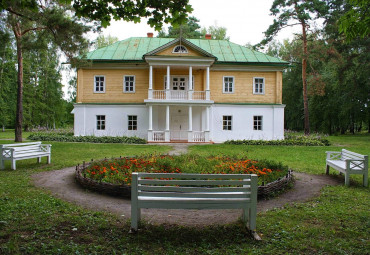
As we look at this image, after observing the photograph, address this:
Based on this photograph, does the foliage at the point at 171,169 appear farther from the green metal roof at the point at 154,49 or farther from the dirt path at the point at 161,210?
the green metal roof at the point at 154,49

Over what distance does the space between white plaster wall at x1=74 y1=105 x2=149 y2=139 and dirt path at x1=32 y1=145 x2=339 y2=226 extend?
14.6 m

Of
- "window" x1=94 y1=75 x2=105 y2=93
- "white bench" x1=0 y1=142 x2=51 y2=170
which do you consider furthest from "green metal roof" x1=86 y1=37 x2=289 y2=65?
"white bench" x1=0 y1=142 x2=51 y2=170

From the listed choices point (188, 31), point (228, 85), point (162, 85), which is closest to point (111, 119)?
point (162, 85)

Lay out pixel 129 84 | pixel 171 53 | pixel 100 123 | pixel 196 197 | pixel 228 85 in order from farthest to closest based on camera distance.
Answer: pixel 228 85
pixel 129 84
pixel 100 123
pixel 171 53
pixel 196 197

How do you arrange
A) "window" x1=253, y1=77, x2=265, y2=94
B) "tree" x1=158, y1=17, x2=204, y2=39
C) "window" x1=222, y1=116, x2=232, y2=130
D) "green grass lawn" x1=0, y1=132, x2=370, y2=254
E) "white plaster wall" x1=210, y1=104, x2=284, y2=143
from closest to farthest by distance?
1. "green grass lawn" x1=0, y1=132, x2=370, y2=254
2. "white plaster wall" x1=210, y1=104, x2=284, y2=143
3. "window" x1=222, y1=116, x2=232, y2=130
4. "window" x1=253, y1=77, x2=265, y2=94
5. "tree" x1=158, y1=17, x2=204, y2=39

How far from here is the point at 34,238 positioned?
391 centimetres

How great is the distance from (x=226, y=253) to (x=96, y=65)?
22247mm

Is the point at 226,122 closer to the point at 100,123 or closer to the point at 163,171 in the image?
the point at 100,123

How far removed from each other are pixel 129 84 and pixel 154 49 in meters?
3.66

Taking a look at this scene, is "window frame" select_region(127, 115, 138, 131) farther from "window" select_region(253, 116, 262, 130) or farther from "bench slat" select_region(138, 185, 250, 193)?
"bench slat" select_region(138, 185, 250, 193)

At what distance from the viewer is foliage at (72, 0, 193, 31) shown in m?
5.47

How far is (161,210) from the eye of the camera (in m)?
5.39

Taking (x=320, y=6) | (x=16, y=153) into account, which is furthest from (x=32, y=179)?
(x=320, y=6)

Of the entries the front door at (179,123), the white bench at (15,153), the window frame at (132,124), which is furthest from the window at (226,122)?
the white bench at (15,153)
